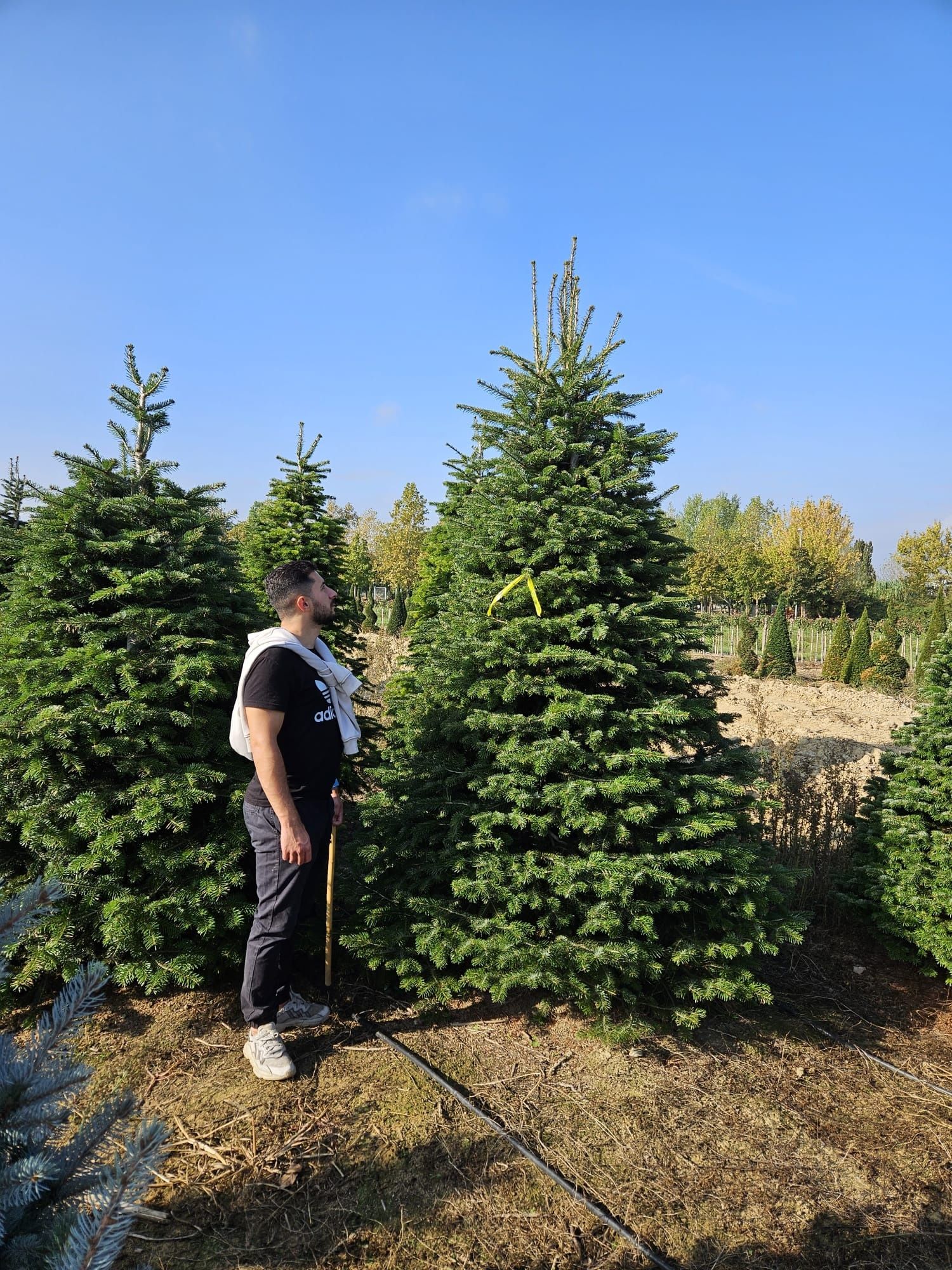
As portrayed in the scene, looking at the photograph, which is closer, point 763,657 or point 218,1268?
point 218,1268

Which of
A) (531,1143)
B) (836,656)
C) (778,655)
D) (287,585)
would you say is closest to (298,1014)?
(531,1143)

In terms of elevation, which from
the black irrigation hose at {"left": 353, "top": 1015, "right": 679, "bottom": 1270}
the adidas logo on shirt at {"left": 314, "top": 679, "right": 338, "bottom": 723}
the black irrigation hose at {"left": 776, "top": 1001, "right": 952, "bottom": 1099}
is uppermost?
the adidas logo on shirt at {"left": 314, "top": 679, "right": 338, "bottom": 723}

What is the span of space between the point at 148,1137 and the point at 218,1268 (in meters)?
1.51

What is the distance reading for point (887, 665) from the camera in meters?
21.0

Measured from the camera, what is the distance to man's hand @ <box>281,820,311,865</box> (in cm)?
298

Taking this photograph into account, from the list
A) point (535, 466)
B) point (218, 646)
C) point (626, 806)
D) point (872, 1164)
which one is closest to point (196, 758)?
point (218, 646)

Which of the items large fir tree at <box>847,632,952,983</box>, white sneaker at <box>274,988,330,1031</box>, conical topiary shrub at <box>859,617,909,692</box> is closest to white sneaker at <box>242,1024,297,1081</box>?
white sneaker at <box>274,988,330,1031</box>

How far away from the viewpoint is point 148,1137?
49.2 inches

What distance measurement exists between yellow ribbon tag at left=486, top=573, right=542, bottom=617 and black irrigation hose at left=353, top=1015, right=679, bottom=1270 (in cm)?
212

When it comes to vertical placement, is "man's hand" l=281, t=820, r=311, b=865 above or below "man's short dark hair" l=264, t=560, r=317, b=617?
below

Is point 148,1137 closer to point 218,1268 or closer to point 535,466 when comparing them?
point 218,1268

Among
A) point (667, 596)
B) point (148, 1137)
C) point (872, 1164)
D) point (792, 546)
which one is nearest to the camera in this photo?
point (148, 1137)

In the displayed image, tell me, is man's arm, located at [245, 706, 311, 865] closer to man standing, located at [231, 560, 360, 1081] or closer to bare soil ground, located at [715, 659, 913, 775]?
man standing, located at [231, 560, 360, 1081]

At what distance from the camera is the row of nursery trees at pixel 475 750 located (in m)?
3.32
